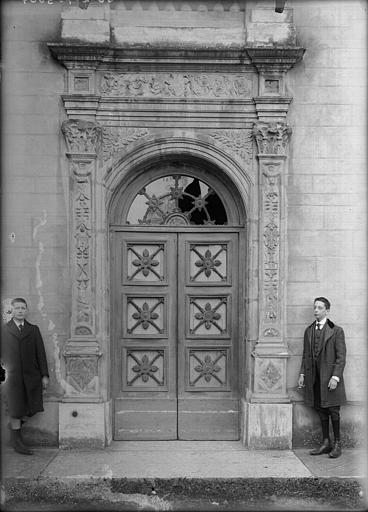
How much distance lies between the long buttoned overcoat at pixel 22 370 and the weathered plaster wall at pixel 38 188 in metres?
0.22

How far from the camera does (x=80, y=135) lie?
26.6 feet

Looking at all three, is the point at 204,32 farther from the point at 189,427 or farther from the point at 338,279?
the point at 189,427

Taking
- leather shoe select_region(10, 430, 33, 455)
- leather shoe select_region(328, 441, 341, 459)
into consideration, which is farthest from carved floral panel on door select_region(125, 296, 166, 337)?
leather shoe select_region(328, 441, 341, 459)

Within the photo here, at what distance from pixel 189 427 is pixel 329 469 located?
1.95 meters

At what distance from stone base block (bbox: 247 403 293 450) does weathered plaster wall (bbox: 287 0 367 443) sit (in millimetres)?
193

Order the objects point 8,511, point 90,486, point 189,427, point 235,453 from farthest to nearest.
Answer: point 189,427, point 235,453, point 90,486, point 8,511

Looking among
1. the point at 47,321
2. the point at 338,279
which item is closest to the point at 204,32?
the point at 338,279

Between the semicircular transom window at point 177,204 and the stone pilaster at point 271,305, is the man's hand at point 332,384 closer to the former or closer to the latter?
the stone pilaster at point 271,305

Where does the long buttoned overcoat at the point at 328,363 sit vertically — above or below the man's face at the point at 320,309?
below

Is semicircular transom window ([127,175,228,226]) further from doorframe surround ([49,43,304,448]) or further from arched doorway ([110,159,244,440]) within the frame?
doorframe surround ([49,43,304,448])

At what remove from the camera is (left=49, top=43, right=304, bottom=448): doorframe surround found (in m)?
8.09

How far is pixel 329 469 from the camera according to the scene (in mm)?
7410

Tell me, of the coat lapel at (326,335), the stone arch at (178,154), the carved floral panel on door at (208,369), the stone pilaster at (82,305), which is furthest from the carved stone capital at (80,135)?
the coat lapel at (326,335)

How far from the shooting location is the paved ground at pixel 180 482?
6.71 meters
